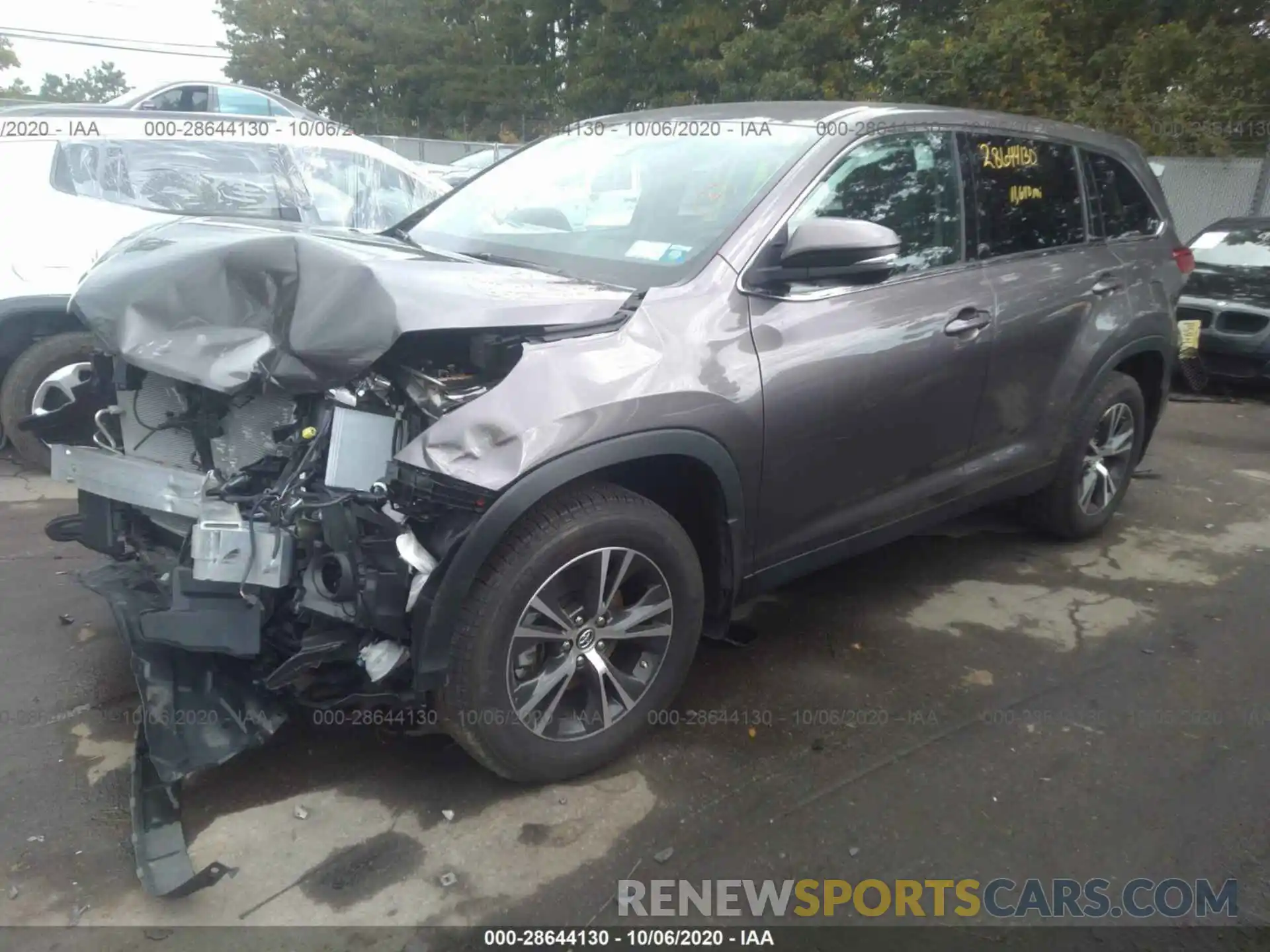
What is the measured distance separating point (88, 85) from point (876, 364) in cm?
8579

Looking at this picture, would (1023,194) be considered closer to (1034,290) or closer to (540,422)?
(1034,290)

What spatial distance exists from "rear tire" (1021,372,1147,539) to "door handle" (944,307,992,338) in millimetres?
980

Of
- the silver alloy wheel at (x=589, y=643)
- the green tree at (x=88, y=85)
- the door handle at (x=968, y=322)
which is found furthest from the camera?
the green tree at (x=88, y=85)

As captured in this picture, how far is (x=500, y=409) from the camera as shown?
234 centimetres

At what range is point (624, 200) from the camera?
3354 mm

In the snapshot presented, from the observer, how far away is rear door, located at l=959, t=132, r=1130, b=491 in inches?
143

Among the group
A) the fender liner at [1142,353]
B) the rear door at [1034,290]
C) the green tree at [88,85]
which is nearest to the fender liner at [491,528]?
the rear door at [1034,290]

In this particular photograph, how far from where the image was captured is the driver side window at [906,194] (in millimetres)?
3137

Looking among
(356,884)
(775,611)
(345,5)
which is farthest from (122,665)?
(345,5)

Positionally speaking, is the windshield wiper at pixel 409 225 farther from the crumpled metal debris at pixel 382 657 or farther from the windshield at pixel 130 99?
the windshield at pixel 130 99

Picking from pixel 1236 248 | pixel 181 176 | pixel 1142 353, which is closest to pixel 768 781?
pixel 1142 353

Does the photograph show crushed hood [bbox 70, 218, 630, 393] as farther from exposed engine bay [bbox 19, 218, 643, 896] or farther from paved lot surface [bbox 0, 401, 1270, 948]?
paved lot surface [bbox 0, 401, 1270, 948]

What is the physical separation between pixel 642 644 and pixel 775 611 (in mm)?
1165

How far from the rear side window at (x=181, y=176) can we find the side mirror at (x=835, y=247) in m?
3.80
